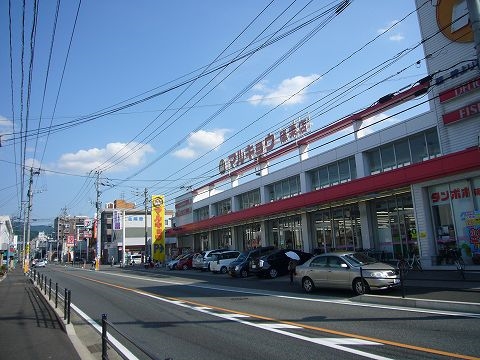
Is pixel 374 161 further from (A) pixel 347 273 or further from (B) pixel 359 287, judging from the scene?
(B) pixel 359 287

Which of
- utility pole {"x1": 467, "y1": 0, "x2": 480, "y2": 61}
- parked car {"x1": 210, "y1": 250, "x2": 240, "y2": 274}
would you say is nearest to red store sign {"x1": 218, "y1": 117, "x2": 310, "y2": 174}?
parked car {"x1": 210, "y1": 250, "x2": 240, "y2": 274}

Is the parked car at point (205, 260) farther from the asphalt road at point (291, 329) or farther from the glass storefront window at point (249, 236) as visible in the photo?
the asphalt road at point (291, 329)

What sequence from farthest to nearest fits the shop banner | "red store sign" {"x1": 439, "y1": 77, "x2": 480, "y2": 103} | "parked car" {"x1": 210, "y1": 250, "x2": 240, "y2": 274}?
"parked car" {"x1": 210, "y1": 250, "x2": 240, "y2": 274} < "red store sign" {"x1": 439, "y1": 77, "x2": 480, "y2": 103} < the shop banner

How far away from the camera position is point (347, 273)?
1510cm

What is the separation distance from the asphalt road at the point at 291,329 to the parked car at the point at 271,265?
30.7ft

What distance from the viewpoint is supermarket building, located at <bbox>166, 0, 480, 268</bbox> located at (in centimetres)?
1958

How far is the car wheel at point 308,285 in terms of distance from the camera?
55.3 ft

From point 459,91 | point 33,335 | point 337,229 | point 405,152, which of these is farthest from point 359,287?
point 337,229

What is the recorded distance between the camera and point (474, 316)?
32.4 ft

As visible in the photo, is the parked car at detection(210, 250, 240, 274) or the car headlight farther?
the parked car at detection(210, 250, 240, 274)

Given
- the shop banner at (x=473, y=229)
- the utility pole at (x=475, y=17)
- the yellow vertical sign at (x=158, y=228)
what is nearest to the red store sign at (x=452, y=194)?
the shop banner at (x=473, y=229)

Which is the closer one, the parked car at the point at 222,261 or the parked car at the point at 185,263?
the parked car at the point at 222,261

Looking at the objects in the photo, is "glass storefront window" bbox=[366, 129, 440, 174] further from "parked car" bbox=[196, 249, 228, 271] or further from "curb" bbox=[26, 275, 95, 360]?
"curb" bbox=[26, 275, 95, 360]

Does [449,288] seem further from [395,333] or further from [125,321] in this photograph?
[125,321]
